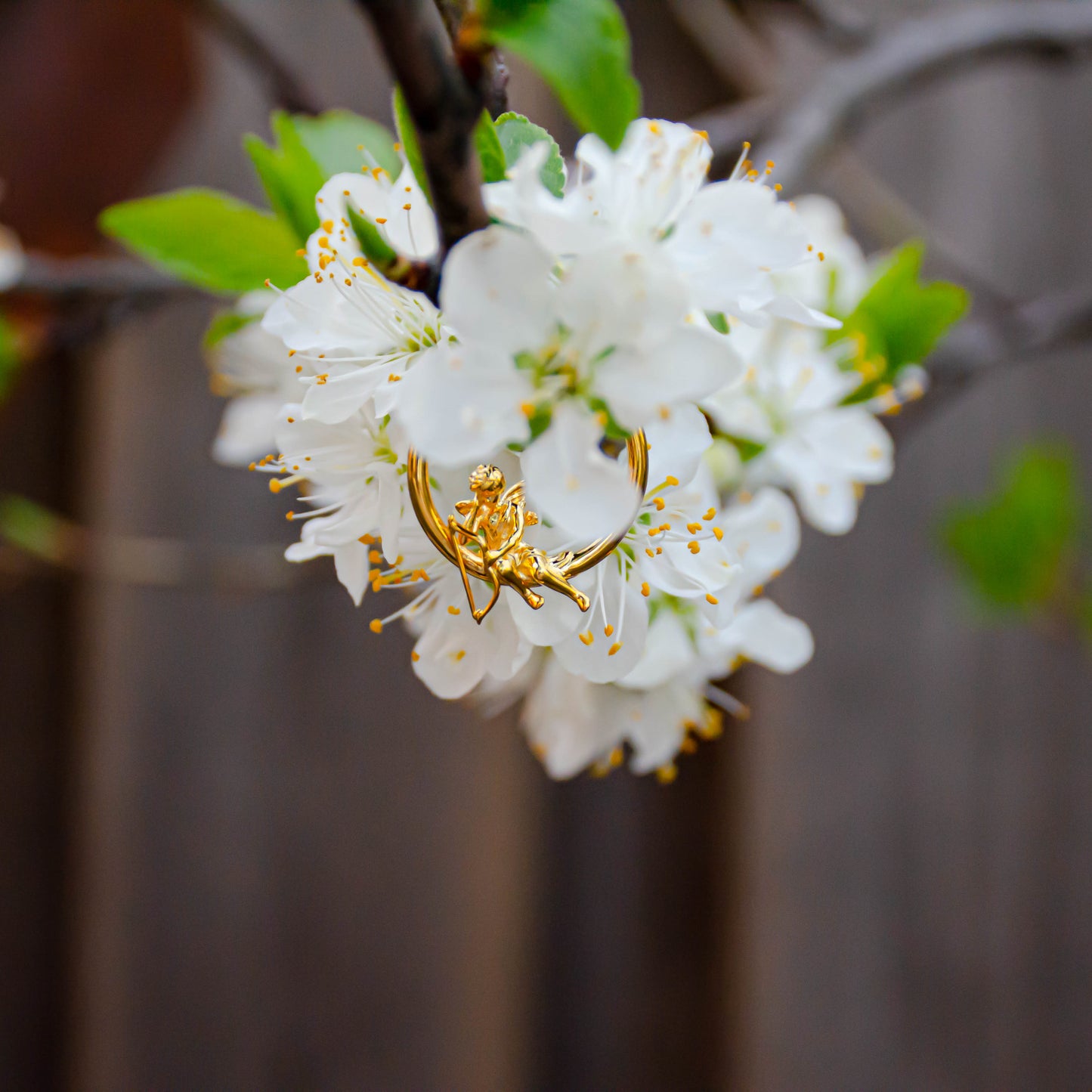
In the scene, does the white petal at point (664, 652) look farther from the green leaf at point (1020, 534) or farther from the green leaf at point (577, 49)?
the green leaf at point (1020, 534)

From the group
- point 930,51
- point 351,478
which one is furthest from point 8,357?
point 930,51

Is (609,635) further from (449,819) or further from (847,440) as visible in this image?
(449,819)

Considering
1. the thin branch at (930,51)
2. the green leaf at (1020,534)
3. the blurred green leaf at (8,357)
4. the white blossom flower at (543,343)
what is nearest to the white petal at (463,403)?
the white blossom flower at (543,343)

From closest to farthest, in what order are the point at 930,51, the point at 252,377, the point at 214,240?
the point at 214,240, the point at 252,377, the point at 930,51

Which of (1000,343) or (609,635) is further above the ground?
(1000,343)

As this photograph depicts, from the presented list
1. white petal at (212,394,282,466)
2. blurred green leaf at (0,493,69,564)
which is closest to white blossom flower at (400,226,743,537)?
white petal at (212,394,282,466)

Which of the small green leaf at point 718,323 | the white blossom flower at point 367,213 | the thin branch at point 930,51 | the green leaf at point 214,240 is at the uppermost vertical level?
the thin branch at point 930,51

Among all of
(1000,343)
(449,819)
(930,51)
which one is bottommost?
(449,819)

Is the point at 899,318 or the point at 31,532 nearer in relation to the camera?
the point at 899,318
